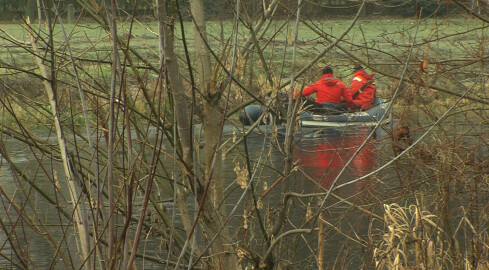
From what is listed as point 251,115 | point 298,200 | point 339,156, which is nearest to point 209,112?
point 339,156

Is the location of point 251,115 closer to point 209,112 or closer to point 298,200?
point 298,200

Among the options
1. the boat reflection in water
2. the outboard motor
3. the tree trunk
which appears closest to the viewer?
the tree trunk

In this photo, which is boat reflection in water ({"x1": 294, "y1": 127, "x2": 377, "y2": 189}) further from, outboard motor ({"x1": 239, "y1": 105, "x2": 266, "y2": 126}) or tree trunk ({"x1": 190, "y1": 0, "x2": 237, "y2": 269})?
tree trunk ({"x1": 190, "y1": 0, "x2": 237, "y2": 269})

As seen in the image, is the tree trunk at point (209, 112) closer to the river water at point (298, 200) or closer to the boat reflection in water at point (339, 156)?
the river water at point (298, 200)

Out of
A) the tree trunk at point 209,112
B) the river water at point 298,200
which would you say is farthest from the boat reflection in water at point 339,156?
the tree trunk at point 209,112

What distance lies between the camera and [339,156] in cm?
446

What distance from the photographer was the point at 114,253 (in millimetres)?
2039

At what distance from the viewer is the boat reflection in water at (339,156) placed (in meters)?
5.25

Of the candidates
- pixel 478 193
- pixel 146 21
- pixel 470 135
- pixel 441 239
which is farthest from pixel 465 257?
pixel 146 21

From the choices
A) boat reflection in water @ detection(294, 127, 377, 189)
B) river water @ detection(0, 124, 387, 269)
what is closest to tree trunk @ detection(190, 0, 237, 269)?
river water @ detection(0, 124, 387, 269)

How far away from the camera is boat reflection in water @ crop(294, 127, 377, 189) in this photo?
17.2 ft

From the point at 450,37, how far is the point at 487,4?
2.08 ft

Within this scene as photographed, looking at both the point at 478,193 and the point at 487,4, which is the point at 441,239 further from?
the point at 487,4

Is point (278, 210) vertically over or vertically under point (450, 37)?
under
